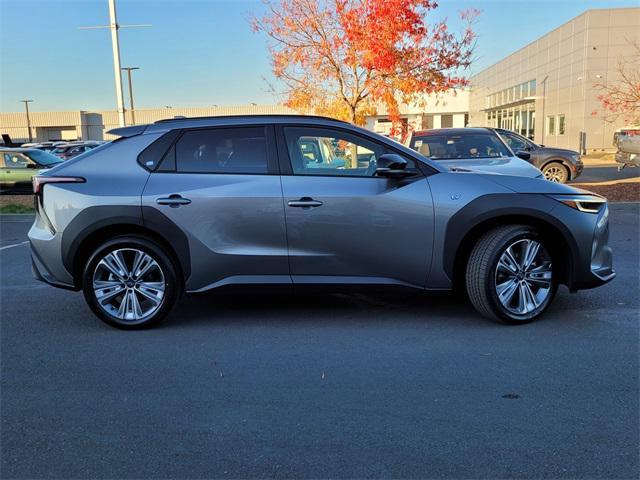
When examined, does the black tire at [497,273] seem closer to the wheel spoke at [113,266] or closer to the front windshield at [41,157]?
the wheel spoke at [113,266]

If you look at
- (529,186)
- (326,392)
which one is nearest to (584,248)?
(529,186)

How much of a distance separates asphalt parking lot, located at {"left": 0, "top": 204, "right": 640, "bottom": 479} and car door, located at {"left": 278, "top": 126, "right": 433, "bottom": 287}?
53 cm

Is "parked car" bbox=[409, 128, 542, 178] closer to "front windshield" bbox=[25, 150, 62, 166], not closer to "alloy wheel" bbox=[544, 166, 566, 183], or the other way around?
"alloy wheel" bbox=[544, 166, 566, 183]

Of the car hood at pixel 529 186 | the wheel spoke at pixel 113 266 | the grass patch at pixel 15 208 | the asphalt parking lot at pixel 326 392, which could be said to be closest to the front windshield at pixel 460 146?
the asphalt parking lot at pixel 326 392

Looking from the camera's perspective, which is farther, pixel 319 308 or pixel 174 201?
pixel 319 308

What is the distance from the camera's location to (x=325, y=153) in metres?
5.08

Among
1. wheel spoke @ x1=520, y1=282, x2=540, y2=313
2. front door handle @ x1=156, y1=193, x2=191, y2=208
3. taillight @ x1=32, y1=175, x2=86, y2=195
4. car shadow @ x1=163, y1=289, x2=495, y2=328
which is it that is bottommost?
car shadow @ x1=163, y1=289, x2=495, y2=328

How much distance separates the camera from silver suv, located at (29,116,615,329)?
475 centimetres

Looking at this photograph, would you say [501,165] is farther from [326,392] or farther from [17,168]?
[17,168]

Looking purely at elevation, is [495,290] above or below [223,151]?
below

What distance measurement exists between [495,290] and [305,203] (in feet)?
5.79

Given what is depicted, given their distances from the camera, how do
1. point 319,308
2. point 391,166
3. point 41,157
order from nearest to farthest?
point 391,166
point 319,308
point 41,157

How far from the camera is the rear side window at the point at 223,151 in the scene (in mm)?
4918

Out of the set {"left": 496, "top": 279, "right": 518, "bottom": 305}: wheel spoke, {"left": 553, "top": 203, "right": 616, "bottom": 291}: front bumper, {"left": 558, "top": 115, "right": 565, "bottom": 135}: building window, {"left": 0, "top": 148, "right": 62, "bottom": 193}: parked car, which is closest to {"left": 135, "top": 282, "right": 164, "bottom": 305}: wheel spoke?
{"left": 496, "top": 279, "right": 518, "bottom": 305}: wheel spoke
